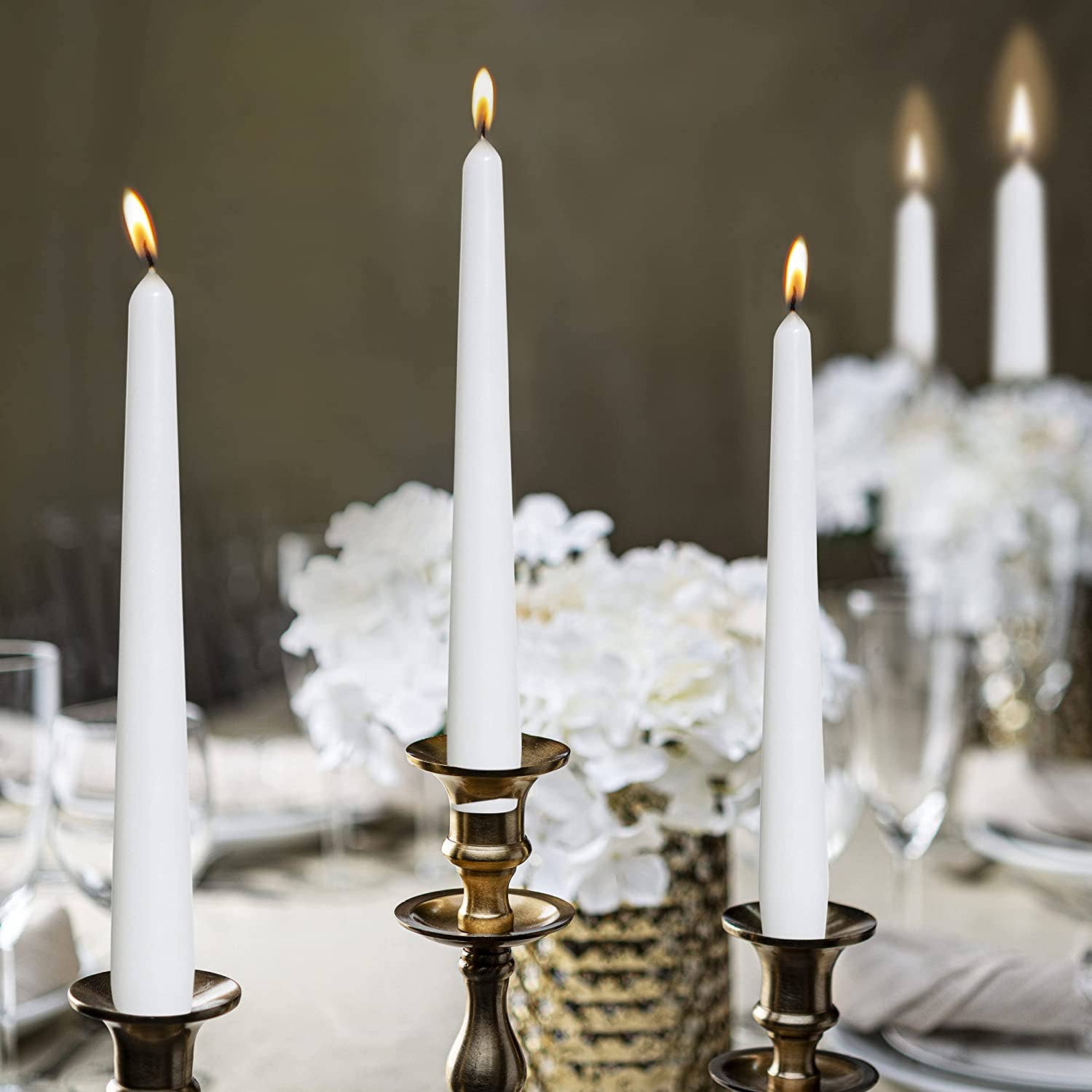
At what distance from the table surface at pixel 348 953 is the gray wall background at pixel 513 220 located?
246 centimetres

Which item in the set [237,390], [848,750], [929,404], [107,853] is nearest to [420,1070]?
[107,853]

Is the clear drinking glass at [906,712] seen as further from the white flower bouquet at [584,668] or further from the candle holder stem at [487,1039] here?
the candle holder stem at [487,1039]

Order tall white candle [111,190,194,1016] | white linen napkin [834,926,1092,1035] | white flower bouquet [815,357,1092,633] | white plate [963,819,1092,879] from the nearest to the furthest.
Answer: tall white candle [111,190,194,1016], white linen napkin [834,926,1092,1035], white plate [963,819,1092,879], white flower bouquet [815,357,1092,633]

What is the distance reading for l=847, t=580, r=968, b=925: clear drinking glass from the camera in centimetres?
86

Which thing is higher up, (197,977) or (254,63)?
(254,63)

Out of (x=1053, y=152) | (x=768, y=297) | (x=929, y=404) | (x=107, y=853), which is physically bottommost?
(x=107, y=853)

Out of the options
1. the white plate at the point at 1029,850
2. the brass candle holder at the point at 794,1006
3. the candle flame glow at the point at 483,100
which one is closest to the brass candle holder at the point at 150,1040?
the brass candle holder at the point at 794,1006

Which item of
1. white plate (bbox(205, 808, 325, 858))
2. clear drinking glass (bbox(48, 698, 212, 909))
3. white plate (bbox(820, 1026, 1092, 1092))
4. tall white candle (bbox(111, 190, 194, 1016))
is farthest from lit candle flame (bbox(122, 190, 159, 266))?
white plate (bbox(205, 808, 325, 858))

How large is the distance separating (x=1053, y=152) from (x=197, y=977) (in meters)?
3.50

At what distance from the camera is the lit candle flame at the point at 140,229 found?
387mm

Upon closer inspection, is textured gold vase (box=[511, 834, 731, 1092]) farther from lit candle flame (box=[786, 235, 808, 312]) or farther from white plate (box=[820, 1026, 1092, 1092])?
lit candle flame (box=[786, 235, 808, 312])

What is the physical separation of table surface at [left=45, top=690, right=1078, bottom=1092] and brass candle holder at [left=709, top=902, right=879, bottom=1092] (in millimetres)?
334

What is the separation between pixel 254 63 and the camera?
11.4 ft

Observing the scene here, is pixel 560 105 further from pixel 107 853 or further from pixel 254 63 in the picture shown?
pixel 107 853
